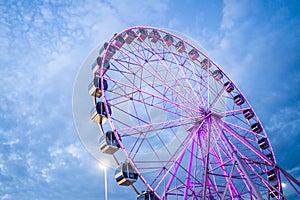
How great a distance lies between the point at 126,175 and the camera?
10.5 metres

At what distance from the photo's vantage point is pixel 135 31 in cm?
1520

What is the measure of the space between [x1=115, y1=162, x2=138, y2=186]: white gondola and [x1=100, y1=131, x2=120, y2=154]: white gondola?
691mm

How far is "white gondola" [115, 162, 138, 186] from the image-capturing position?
34.4 feet

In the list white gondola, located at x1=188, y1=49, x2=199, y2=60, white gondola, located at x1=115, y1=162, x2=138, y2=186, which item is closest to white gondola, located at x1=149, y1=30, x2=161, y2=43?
white gondola, located at x1=188, y1=49, x2=199, y2=60

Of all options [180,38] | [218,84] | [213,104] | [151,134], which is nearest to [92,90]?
[151,134]

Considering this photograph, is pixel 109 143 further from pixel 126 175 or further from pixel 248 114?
pixel 248 114

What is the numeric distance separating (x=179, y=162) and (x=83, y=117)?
511 cm

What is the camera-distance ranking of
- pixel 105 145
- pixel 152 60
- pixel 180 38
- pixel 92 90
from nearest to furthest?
pixel 105 145, pixel 92 90, pixel 152 60, pixel 180 38

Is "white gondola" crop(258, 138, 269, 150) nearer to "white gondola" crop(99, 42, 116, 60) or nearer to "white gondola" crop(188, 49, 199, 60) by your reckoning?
Answer: "white gondola" crop(188, 49, 199, 60)

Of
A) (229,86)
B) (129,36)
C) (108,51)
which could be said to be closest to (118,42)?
(129,36)

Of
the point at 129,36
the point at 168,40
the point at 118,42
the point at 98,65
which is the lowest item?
the point at 98,65

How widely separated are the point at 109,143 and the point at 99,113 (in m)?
1.40

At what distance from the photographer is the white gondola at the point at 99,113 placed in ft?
37.5

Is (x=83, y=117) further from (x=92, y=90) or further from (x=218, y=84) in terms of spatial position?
(x=218, y=84)
